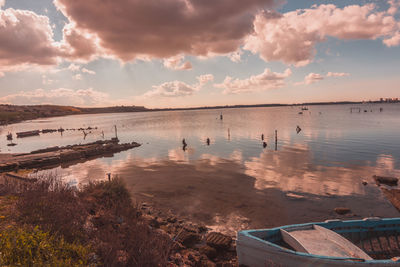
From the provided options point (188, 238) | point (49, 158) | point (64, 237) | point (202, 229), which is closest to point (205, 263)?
point (188, 238)

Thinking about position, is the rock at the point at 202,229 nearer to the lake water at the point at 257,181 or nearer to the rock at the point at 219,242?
the lake water at the point at 257,181

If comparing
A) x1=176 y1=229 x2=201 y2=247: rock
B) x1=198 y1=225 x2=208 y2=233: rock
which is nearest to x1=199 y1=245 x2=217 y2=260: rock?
x1=176 y1=229 x2=201 y2=247: rock

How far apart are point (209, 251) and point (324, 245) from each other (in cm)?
477

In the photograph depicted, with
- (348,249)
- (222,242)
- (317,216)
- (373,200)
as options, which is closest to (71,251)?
(222,242)

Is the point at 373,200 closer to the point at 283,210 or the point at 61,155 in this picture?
the point at 283,210

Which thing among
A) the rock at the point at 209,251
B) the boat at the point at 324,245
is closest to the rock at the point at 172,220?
the rock at the point at 209,251

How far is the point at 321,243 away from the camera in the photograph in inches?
313

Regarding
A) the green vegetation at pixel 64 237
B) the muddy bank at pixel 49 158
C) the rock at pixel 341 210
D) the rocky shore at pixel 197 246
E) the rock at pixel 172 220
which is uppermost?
the green vegetation at pixel 64 237

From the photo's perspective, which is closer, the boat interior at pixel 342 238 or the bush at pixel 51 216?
the bush at pixel 51 216

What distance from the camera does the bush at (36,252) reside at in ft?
14.8

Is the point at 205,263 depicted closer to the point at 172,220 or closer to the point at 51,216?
the point at 172,220

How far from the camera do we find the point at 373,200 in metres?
15.3

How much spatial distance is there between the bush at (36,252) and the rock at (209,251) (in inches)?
210

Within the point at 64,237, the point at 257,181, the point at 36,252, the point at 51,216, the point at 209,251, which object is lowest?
the point at 257,181
